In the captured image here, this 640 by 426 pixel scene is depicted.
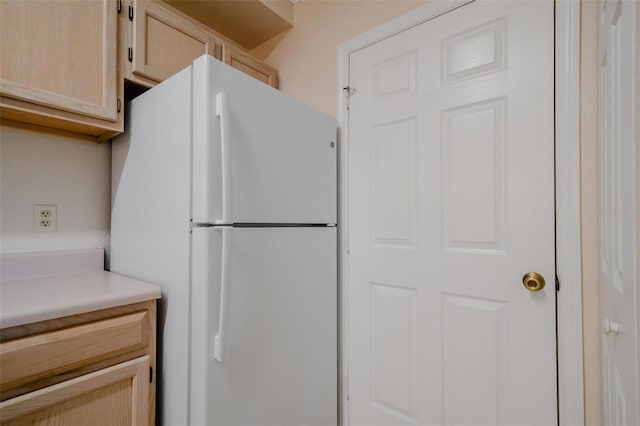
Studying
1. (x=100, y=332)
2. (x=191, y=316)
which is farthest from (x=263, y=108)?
(x=100, y=332)

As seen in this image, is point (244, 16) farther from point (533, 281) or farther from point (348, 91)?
point (533, 281)

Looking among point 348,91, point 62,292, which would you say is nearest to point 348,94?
point 348,91

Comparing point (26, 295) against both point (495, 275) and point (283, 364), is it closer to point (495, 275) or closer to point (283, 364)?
point (283, 364)

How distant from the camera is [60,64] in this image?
107 centimetres

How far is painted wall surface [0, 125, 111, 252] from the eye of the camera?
1.23 meters

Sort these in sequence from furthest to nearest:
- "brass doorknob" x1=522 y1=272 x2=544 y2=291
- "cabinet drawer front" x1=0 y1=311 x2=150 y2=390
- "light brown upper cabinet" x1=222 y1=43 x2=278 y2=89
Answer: "light brown upper cabinet" x1=222 y1=43 x2=278 y2=89 < "brass doorknob" x1=522 y1=272 x2=544 y2=291 < "cabinet drawer front" x1=0 y1=311 x2=150 y2=390

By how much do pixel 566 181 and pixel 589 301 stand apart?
406 millimetres

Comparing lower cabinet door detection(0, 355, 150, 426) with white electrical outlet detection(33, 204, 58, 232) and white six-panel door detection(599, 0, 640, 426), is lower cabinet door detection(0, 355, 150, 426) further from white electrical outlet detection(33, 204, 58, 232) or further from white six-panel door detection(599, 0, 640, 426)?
white six-panel door detection(599, 0, 640, 426)

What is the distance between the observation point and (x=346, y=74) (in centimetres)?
155

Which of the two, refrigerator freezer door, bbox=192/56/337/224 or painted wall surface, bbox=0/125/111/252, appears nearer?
refrigerator freezer door, bbox=192/56/337/224

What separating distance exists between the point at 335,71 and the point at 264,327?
1357 mm

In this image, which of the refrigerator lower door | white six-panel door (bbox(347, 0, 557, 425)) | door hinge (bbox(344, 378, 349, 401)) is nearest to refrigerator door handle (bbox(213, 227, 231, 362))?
the refrigerator lower door

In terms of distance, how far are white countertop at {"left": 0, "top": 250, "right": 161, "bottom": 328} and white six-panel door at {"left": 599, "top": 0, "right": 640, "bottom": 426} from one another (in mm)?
1260

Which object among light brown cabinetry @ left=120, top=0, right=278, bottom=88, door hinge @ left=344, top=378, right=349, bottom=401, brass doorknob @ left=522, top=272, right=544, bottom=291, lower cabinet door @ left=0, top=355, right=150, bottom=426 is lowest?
door hinge @ left=344, top=378, right=349, bottom=401
